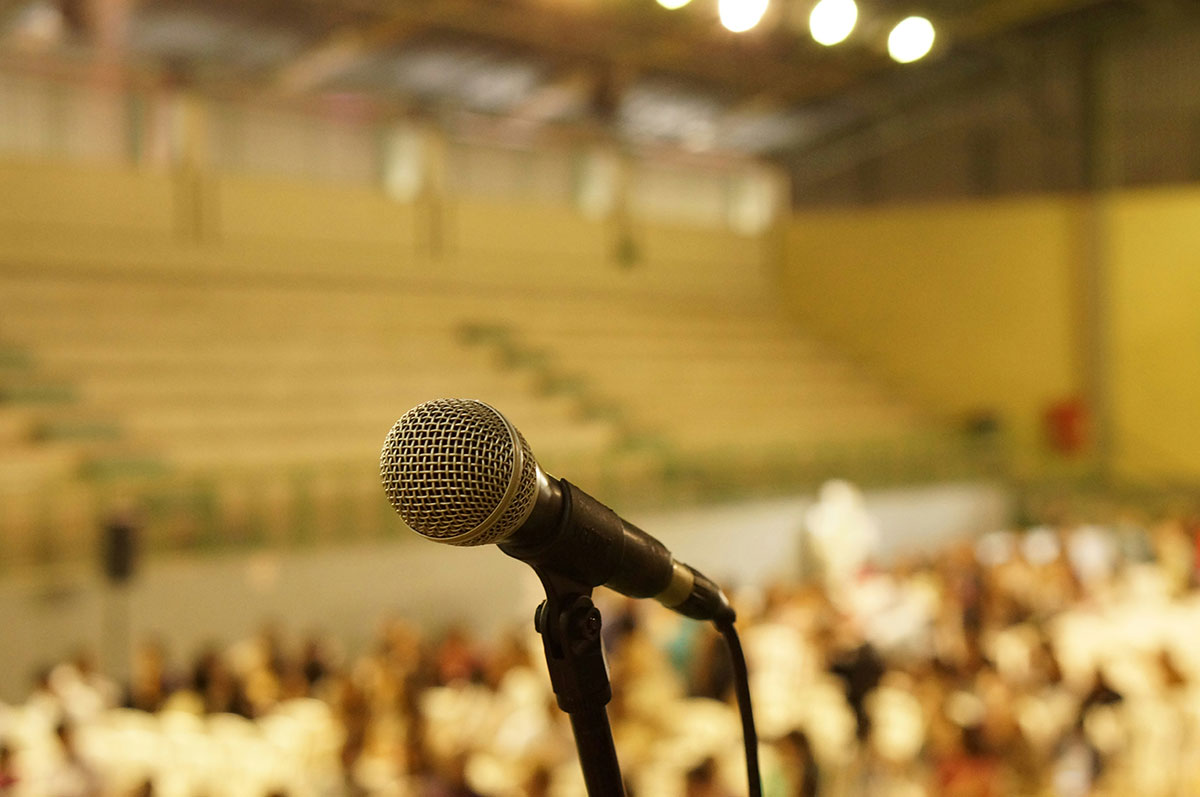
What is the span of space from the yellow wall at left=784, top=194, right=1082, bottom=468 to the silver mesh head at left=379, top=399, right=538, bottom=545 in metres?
17.1

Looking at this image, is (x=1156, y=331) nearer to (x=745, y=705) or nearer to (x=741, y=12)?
(x=741, y=12)

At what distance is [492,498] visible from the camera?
3.87ft

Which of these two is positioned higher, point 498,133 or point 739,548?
point 498,133

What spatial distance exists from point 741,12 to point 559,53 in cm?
1022

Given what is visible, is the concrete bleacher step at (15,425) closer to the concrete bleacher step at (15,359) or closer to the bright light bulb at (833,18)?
the concrete bleacher step at (15,359)

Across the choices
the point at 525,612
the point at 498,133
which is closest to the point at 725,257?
the point at 498,133

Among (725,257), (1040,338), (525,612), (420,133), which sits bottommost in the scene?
(525,612)

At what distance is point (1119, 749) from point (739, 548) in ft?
22.2

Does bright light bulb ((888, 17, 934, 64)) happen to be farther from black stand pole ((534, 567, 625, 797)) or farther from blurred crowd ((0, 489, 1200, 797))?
black stand pole ((534, 567, 625, 797))

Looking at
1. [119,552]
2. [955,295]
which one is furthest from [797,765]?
[955,295]

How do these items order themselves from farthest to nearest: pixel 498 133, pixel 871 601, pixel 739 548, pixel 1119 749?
1. pixel 498 133
2. pixel 739 548
3. pixel 871 601
4. pixel 1119 749

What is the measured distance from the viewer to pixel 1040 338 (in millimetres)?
16969

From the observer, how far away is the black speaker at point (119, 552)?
744cm

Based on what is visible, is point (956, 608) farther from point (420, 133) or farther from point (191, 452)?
point (420, 133)
